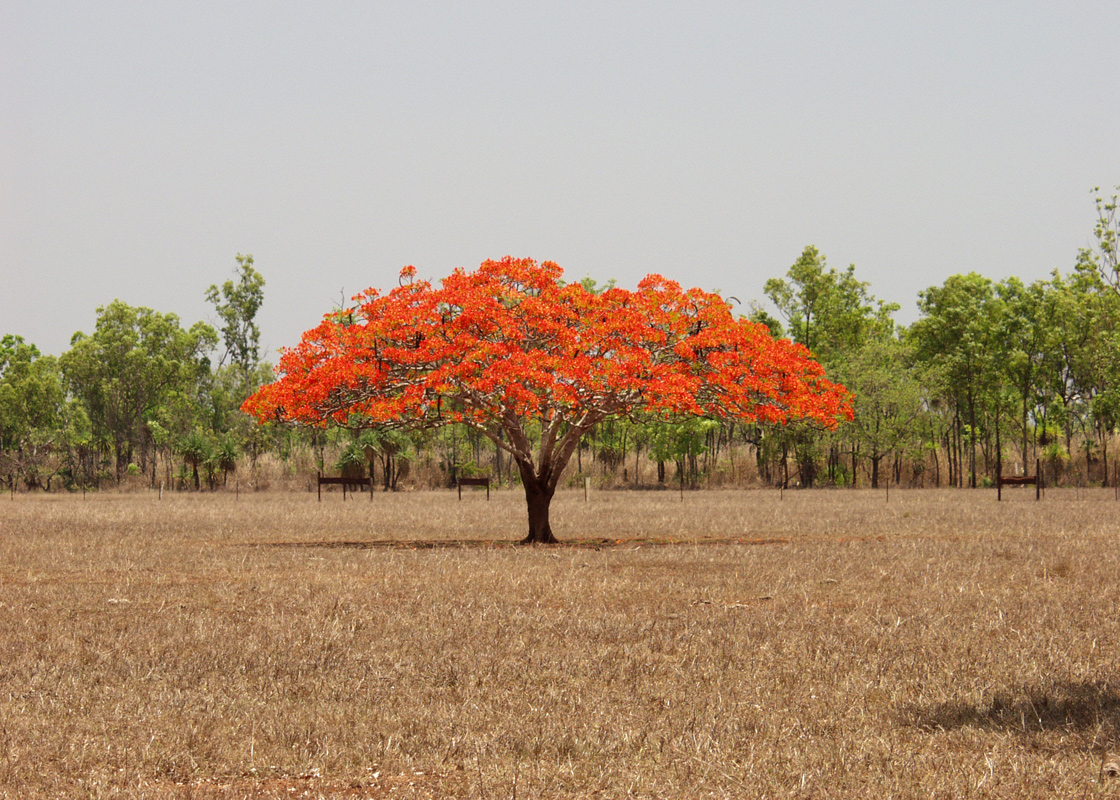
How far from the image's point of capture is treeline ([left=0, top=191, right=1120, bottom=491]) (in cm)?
6366

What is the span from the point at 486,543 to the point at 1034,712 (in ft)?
56.4

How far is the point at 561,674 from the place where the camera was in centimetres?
1010

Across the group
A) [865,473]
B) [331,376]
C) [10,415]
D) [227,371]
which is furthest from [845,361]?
[10,415]

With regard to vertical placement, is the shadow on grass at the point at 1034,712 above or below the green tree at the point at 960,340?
below

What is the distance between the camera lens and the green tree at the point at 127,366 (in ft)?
250

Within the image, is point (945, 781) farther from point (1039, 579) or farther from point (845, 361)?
point (845, 361)

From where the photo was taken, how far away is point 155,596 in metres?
15.3

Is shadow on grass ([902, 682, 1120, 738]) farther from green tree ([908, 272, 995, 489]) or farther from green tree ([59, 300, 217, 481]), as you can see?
green tree ([59, 300, 217, 481])

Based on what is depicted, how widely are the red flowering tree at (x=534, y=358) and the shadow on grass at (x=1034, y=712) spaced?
1338cm

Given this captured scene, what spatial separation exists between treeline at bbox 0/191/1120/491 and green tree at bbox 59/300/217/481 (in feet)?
0.49

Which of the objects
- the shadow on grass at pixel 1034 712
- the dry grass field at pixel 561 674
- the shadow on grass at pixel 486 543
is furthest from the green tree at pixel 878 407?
the shadow on grass at pixel 1034 712

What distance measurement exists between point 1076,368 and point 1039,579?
2151 inches

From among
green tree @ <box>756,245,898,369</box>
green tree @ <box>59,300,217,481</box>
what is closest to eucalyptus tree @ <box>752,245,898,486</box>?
green tree @ <box>756,245,898,369</box>

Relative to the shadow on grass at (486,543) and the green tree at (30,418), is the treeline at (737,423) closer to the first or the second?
the green tree at (30,418)
